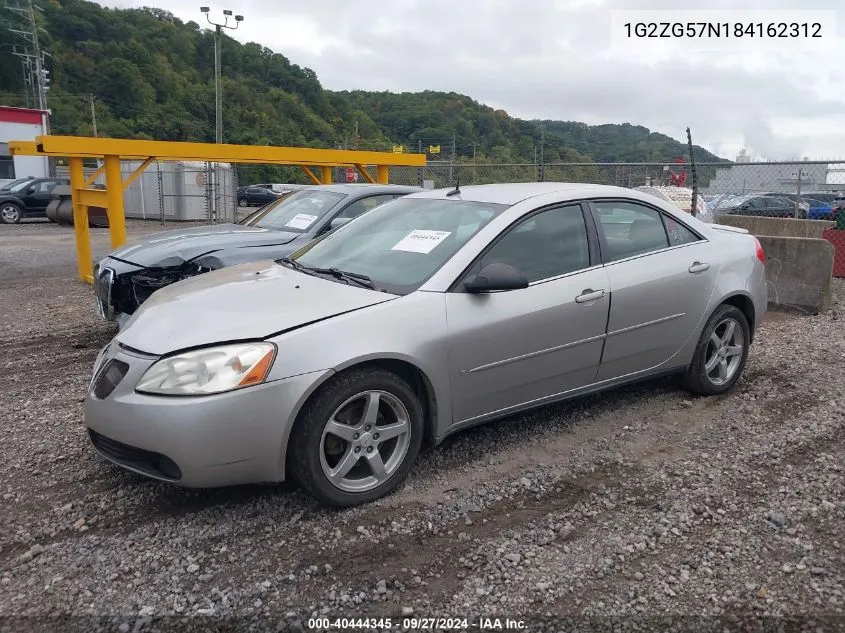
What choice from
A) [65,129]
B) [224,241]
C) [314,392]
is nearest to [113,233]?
[224,241]

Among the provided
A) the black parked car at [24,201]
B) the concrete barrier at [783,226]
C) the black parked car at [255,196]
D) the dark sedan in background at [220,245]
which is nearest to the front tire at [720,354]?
the dark sedan in background at [220,245]

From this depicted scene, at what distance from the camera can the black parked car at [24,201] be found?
76.6ft

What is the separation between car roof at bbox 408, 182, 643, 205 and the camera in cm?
425

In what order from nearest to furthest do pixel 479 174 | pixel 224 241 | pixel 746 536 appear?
pixel 746 536
pixel 224 241
pixel 479 174

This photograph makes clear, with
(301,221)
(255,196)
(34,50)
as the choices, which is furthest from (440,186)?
(34,50)

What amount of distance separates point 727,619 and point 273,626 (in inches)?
65.7

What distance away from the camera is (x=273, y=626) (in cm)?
251

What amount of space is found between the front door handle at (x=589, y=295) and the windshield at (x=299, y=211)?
3676mm

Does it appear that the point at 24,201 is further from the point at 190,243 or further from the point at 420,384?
the point at 420,384

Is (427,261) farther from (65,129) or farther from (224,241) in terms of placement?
(65,129)

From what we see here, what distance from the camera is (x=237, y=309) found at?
134 inches

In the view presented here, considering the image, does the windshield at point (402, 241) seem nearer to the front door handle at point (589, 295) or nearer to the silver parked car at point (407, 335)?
the silver parked car at point (407, 335)

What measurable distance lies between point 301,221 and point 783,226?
7.87 meters

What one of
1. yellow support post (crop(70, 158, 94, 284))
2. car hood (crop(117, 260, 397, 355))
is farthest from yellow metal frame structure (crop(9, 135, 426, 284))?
car hood (crop(117, 260, 397, 355))
